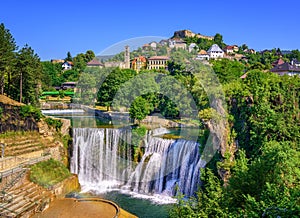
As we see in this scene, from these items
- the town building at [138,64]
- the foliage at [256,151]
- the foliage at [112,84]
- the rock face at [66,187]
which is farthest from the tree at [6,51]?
the town building at [138,64]

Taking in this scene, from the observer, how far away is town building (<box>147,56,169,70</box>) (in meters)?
37.8

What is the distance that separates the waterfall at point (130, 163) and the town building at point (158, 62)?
19050mm

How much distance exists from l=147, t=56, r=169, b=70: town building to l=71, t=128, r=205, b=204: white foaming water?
1905 centimetres

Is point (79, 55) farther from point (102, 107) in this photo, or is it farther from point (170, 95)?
point (170, 95)

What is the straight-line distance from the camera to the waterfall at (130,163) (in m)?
17.1

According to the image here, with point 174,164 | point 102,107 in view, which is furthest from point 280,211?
point 102,107

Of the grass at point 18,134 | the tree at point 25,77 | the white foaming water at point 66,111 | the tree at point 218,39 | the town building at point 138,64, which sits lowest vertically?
the grass at point 18,134

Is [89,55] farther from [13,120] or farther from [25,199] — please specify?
[25,199]

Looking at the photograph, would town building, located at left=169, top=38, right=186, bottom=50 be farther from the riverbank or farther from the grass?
the riverbank

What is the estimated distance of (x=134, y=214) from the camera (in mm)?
14016

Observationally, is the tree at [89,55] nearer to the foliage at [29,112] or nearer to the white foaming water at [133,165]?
the foliage at [29,112]

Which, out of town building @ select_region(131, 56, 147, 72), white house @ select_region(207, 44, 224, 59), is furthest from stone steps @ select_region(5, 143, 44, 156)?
white house @ select_region(207, 44, 224, 59)

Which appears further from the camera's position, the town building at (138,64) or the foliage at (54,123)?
the town building at (138,64)

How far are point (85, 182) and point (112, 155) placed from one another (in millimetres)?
2424
